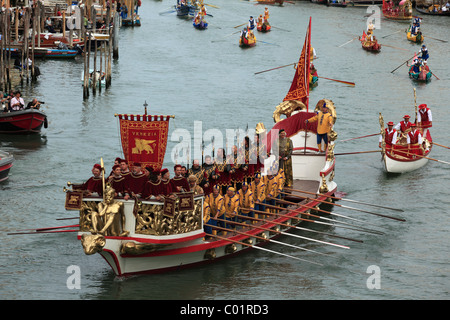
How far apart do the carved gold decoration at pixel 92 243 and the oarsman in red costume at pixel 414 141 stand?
53.5 feet

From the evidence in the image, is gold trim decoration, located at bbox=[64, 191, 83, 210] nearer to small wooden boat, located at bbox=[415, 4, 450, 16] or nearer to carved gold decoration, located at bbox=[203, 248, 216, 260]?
carved gold decoration, located at bbox=[203, 248, 216, 260]

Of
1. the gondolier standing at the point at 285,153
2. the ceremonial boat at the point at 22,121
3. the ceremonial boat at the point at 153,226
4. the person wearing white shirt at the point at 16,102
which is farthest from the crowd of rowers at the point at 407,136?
the person wearing white shirt at the point at 16,102

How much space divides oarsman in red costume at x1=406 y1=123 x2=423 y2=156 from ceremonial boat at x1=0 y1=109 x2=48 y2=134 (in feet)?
47.6

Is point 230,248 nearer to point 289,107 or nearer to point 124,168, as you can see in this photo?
point 124,168

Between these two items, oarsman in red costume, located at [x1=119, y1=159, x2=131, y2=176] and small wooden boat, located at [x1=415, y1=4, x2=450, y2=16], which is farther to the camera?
small wooden boat, located at [x1=415, y1=4, x2=450, y2=16]

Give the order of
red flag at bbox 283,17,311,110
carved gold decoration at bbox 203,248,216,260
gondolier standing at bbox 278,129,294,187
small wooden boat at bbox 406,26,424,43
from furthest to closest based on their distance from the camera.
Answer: small wooden boat at bbox 406,26,424,43
red flag at bbox 283,17,311,110
gondolier standing at bbox 278,129,294,187
carved gold decoration at bbox 203,248,216,260

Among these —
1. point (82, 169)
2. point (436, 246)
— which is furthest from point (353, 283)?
point (82, 169)

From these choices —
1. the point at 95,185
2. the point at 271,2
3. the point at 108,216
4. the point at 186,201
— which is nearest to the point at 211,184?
the point at 186,201

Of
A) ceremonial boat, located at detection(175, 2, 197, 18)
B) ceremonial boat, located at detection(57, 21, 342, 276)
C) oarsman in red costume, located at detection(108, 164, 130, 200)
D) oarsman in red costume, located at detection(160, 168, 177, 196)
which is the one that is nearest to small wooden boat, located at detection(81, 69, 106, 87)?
ceremonial boat, located at detection(57, 21, 342, 276)

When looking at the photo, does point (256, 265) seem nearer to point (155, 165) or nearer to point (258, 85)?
point (155, 165)

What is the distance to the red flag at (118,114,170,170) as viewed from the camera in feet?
66.9

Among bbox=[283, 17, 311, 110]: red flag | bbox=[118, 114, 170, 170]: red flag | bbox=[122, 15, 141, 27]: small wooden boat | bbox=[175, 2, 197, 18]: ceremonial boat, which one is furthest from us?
bbox=[175, 2, 197, 18]: ceremonial boat

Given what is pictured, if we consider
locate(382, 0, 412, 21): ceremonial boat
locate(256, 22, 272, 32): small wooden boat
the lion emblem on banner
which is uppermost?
locate(382, 0, 412, 21): ceremonial boat

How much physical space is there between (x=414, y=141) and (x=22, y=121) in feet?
49.9
